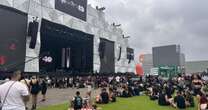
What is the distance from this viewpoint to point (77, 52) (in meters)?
36.2

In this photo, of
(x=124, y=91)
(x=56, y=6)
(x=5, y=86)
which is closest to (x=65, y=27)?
(x=56, y=6)

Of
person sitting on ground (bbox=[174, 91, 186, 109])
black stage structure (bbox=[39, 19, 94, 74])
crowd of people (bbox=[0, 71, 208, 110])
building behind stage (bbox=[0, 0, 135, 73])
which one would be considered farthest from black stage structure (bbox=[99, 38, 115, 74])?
person sitting on ground (bbox=[174, 91, 186, 109])

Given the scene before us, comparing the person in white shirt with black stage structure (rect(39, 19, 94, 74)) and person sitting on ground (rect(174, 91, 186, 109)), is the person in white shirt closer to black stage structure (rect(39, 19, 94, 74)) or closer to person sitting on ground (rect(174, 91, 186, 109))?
person sitting on ground (rect(174, 91, 186, 109))

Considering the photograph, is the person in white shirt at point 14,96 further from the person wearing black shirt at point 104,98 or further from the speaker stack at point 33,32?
the speaker stack at point 33,32

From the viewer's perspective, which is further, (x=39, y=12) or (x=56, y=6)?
(x=56, y=6)

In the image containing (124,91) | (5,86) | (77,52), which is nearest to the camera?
(5,86)

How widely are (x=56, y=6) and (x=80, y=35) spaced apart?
472 cm

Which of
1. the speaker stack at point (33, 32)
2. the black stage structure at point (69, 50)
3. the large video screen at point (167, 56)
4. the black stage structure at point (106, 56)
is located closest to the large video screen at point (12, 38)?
the speaker stack at point (33, 32)

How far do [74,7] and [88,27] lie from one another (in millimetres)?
3845

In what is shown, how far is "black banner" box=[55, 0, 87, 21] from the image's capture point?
3097 centimetres

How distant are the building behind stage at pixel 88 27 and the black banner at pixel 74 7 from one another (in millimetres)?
380

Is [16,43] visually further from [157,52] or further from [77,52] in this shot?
[157,52]

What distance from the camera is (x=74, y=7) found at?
3303 cm

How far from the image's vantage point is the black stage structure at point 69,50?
107 feet
